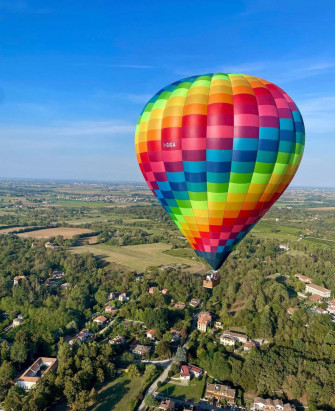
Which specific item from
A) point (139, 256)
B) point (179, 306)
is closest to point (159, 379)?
point (179, 306)

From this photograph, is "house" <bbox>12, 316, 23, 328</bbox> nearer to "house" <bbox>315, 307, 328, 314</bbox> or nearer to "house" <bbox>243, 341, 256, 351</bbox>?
"house" <bbox>243, 341, 256, 351</bbox>

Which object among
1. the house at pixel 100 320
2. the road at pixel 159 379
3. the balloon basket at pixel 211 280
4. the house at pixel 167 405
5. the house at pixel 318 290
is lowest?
the road at pixel 159 379

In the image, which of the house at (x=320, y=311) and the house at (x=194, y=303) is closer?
the house at (x=320, y=311)

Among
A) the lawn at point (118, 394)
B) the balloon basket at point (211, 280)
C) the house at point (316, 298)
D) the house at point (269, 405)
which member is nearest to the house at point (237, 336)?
the house at point (269, 405)

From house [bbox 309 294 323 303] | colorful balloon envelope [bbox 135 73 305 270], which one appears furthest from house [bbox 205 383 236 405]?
house [bbox 309 294 323 303]

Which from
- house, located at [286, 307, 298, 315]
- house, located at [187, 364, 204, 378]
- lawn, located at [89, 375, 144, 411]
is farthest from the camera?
house, located at [286, 307, 298, 315]

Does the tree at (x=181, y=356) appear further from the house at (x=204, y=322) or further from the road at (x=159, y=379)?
the house at (x=204, y=322)

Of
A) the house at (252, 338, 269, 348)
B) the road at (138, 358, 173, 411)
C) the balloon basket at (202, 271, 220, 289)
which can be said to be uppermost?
the balloon basket at (202, 271, 220, 289)
